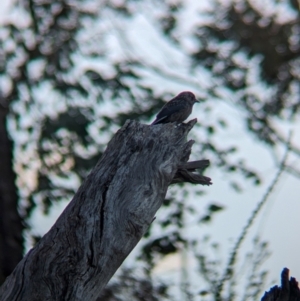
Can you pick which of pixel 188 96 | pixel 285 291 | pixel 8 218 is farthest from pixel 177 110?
pixel 285 291

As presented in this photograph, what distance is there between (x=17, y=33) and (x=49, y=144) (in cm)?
165

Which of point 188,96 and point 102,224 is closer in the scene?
point 102,224

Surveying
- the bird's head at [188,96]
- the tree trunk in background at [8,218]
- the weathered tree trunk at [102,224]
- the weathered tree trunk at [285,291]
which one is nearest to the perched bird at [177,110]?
the bird's head at [188,96]

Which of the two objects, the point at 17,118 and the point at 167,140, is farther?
the point at 17,118

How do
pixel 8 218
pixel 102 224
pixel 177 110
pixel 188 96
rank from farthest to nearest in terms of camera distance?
pixel 188 96 < pixel 177 110 < pixel 8 218 < pixel 102 224

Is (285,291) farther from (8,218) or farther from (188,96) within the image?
(188,96)

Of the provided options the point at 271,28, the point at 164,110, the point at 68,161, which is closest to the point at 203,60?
the point at 271,28

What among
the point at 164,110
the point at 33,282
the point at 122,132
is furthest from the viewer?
the point at 164,110

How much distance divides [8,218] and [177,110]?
2.33m

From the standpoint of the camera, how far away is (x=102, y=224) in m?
5.91

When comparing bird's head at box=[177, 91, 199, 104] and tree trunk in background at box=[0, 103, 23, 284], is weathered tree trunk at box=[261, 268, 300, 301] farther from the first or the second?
bird's head at box=[177, 91, 199, 104]

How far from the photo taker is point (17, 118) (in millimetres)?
12133

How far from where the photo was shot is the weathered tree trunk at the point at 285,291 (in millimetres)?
6117

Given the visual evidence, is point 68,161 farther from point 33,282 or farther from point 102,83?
point 33,282
